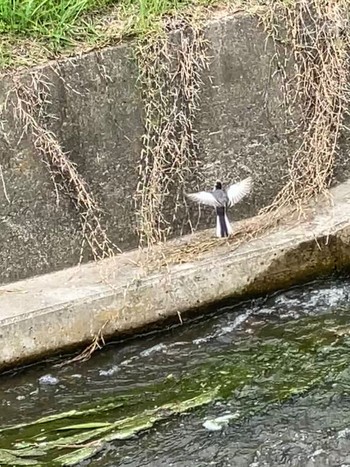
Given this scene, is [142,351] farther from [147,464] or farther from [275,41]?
[275,41]

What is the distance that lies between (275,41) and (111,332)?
1.72 metres

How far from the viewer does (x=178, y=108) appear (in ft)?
16.6

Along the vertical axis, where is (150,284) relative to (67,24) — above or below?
below

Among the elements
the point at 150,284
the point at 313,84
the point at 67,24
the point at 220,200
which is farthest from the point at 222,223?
the point at 67,24

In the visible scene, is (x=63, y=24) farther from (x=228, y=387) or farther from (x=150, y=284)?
(x=228, y=387)

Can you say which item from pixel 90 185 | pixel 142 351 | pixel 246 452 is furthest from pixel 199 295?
pixel 246 452

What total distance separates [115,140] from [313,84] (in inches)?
44.8

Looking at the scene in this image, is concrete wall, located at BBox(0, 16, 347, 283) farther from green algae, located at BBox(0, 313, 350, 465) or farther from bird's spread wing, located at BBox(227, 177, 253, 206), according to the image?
green algae, located at BBox(0, 313, 350, 465)

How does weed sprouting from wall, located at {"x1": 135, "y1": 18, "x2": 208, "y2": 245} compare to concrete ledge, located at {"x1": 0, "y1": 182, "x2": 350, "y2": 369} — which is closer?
concrete ledge, located at {"x1": 0, "y1": 182, "x2": 350, "y2": 369}

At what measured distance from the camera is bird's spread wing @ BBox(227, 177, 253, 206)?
204 inches

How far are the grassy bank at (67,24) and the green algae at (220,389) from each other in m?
1.62

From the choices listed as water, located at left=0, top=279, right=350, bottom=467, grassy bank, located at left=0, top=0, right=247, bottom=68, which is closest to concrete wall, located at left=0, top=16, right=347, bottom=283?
grassy bank, located at left=0, top=0, right=247, bottom=68

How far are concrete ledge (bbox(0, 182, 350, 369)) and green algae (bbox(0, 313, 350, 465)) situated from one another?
31 centimetres

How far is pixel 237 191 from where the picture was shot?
5203 mm
